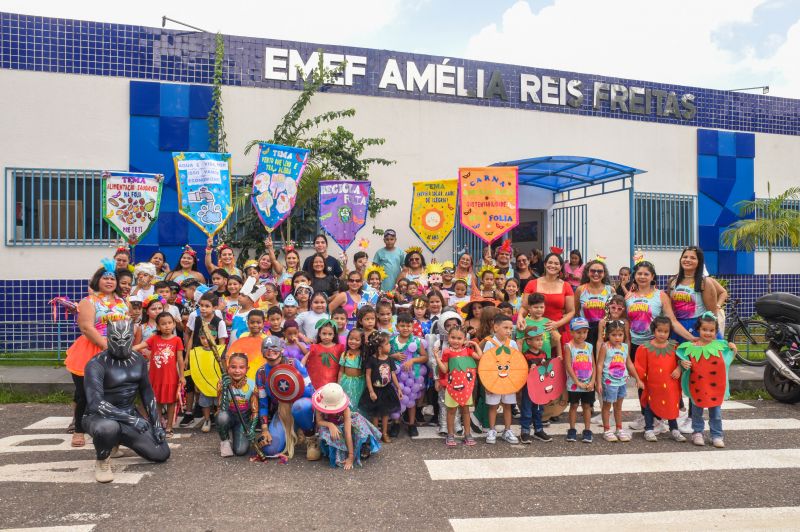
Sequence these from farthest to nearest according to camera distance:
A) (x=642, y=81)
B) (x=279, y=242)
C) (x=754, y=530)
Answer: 1. (x=642, y=81)
2. (x=279, y=242)
3. (x=754, y=530)

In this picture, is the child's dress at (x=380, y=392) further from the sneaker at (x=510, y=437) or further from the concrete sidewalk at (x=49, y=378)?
the concrete sidewalk at (x=49, y=378)

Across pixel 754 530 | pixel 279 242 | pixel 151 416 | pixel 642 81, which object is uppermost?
pixel 642 81

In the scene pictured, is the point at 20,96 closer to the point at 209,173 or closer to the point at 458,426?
the point at 209,173

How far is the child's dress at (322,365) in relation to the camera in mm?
6316

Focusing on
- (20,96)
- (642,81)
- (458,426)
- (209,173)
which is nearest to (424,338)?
(458,426)

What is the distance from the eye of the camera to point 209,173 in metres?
9.47

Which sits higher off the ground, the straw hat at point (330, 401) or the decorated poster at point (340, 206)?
the decorated poster at point (340, 206)

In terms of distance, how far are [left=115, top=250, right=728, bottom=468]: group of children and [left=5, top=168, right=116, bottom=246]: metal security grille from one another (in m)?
5.19

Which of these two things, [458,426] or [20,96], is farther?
[20,96]

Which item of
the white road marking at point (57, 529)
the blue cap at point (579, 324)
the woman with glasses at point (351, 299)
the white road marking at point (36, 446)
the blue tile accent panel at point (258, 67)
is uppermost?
the blue tile accent panel at point (258, 67)

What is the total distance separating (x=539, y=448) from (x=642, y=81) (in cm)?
1138

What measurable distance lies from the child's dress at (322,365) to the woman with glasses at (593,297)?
2808 millimetres

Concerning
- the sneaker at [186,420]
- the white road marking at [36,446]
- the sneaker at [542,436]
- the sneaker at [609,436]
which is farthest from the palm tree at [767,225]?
the white road marking at [36,446]

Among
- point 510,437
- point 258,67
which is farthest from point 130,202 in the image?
point 510,437
